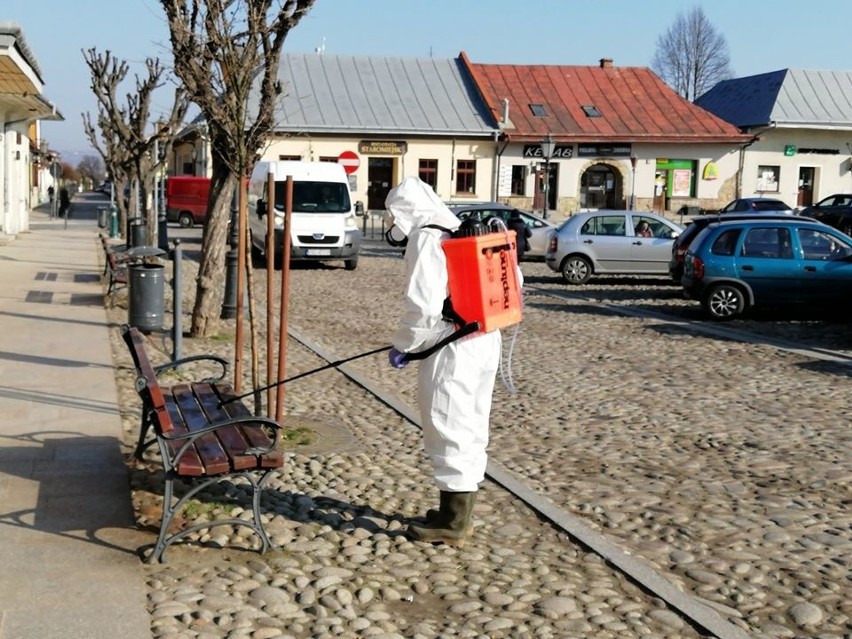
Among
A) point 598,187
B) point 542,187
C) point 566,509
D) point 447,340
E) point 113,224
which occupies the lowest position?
point 566,509

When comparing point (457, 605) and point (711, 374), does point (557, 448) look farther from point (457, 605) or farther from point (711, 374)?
point (711, 374)

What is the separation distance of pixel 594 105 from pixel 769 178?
28.5 ft

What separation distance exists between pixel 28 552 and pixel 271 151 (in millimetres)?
42316

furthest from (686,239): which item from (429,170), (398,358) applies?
(429,170)

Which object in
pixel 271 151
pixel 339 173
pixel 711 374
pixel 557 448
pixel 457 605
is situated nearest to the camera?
pixel 457 605

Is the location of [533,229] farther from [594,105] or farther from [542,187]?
[594,105]

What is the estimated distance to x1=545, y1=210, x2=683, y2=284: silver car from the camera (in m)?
21.2

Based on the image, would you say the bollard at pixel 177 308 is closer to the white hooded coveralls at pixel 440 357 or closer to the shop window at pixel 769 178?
the white hooded coveralls at pixel 440 357

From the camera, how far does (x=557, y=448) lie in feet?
25.1

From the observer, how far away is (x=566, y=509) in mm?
6164

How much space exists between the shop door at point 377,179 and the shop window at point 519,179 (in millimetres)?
5405

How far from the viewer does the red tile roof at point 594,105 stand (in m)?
47.1

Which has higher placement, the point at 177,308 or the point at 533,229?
the point at 533,229

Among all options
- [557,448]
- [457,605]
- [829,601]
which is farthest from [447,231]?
[557,448]
